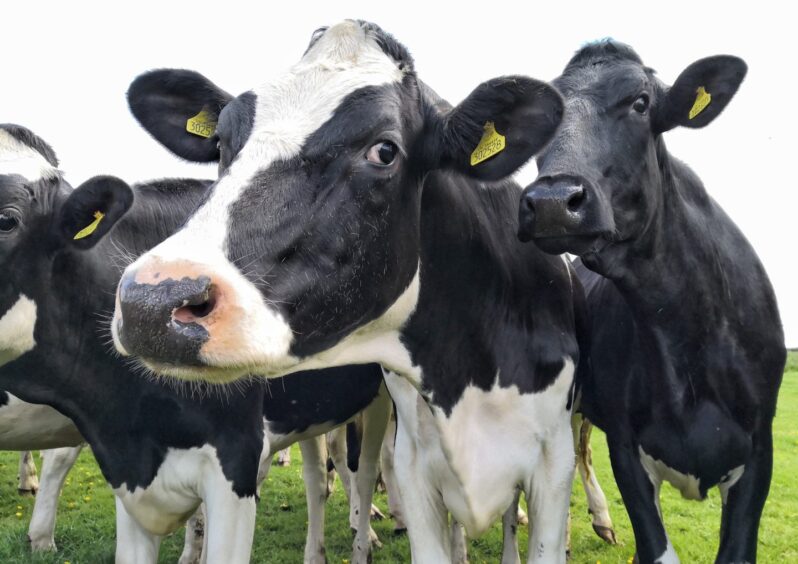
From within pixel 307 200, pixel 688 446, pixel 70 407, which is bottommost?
pixel 70 407

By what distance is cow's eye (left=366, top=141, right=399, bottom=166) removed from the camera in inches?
122

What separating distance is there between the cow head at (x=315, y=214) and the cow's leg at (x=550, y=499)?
126 cm

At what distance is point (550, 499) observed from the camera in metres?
4.35

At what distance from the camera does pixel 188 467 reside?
15.3ft

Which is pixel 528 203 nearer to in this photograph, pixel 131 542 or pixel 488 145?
pixel 488 145

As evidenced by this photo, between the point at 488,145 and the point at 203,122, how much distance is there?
1.58 metres

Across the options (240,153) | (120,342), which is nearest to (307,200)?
(240,153)

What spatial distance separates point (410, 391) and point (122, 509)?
2.05m

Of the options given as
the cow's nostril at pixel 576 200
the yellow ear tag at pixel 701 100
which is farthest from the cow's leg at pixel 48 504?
the yellow ear tag at pixel 701 100

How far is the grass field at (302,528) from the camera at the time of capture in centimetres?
733

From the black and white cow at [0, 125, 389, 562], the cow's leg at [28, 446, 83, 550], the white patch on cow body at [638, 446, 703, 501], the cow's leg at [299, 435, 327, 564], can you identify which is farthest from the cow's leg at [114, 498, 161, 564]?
the white patch on cow body at [638, 446, 703, 501]

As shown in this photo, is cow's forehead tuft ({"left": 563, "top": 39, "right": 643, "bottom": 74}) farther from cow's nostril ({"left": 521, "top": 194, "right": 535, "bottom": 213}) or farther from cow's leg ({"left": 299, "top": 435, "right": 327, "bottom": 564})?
cow's leg ({"left": 299, "top": 435, "right": 327, "bottom": 564})

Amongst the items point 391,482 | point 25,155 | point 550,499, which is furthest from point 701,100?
point 391,482

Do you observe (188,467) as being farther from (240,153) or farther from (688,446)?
(688,446)
